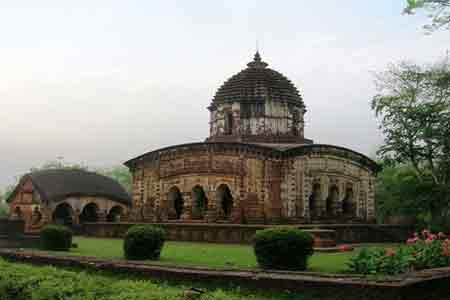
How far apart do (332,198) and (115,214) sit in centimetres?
1450

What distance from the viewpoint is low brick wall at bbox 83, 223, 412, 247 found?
60.4 feet

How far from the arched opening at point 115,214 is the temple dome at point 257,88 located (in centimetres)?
928

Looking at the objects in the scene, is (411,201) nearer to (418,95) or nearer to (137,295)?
(418,95)

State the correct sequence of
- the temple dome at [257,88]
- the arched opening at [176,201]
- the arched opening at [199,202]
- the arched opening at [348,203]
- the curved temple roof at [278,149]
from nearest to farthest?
1. the curved temple roof at [278,149]
2. the arched opening at [199,202]
3. the arched opening at [176,201]
4. the arched opening at [348,203]
5. the temple dome at [257,88]

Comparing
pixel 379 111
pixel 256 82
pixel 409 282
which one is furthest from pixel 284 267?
pixel 256 82

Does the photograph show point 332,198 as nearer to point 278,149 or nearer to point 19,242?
point 278,149

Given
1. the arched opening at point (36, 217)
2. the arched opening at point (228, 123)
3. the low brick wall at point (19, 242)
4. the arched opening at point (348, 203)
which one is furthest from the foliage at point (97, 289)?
the arched opening at point (36, 217)

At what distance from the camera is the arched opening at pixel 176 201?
26.3 m

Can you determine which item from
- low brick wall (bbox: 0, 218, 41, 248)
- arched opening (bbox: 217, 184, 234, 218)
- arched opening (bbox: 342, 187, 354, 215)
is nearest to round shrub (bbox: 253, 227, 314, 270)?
low brick wall (bbox: 0, 218, 41, 248)

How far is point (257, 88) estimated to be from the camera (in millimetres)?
29438

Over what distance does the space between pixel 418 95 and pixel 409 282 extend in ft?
61.2

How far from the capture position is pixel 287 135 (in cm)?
2908

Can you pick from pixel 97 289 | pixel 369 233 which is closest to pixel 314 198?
pixel 369 233

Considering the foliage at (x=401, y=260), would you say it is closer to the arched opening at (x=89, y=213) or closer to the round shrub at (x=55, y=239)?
the round shrub at (x=55, y=239)
